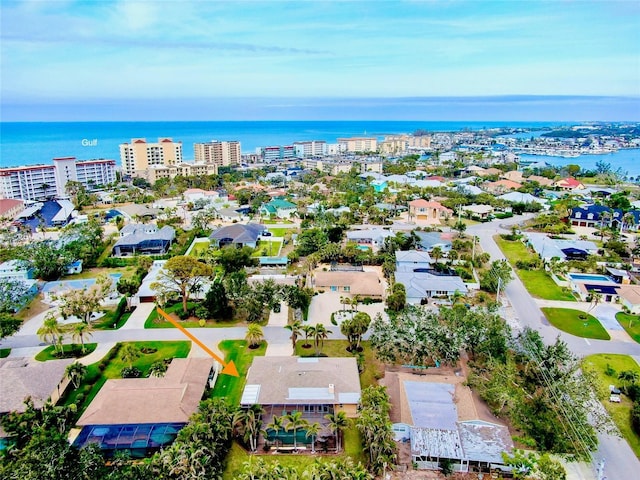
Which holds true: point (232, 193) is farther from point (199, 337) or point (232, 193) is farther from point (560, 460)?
point (560, 460)

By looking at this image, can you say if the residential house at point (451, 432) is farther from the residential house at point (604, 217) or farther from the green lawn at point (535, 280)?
the residential house at point (604, 217)

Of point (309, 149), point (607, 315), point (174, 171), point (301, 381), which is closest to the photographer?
point (301, 381)

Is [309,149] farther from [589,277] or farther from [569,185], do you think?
[589,277]

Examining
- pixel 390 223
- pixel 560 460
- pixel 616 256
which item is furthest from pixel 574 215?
pixel 560 460

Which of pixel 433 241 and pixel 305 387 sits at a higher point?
pixel 305 387

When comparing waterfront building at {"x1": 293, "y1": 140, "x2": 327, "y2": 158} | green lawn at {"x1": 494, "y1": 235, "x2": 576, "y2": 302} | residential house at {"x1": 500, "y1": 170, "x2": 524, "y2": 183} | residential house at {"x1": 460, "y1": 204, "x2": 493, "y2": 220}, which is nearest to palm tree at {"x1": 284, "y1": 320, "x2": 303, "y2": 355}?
green lawn at {"x1": 494, "y1": 235, "x2": 576, "y2": 302}

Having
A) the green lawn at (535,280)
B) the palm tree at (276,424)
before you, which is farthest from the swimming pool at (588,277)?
the palm tree at (276,424)

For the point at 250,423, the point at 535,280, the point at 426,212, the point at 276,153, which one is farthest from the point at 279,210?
the point at 276,153
